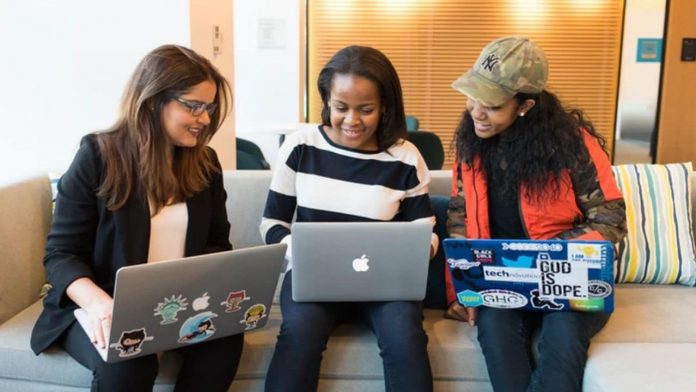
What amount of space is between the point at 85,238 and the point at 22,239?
1.25ft

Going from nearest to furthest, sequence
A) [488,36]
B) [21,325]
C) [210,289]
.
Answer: [210,289] → [21,325] → [488,36]

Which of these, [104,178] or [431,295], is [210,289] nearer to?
[104,178]

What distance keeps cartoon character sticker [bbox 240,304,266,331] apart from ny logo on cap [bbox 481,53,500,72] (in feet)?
2.77

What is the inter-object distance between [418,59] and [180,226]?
4136mm

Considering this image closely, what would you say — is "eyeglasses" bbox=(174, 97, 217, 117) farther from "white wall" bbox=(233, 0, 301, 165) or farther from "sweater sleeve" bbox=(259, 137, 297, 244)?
Answer: "white wall" bbox=(233, 0, 301, 165)

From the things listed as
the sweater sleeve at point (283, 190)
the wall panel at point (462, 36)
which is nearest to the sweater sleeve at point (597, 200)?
the sweater sleeve at point (283, 190)

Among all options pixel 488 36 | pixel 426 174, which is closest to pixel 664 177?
pixel 426 174

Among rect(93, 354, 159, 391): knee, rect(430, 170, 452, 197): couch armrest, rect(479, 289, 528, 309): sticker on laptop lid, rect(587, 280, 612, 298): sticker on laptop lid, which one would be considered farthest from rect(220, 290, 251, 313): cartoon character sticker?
rect(430, 170, 452, 197): couch armrest

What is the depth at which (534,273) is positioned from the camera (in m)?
1.52

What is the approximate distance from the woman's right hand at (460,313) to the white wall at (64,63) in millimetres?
1372

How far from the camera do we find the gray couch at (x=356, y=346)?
1514mm

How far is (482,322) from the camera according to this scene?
1628 millimetres

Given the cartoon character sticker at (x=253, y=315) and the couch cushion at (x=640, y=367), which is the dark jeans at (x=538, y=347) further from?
the cartoon character sticker at (x=253, y=315)

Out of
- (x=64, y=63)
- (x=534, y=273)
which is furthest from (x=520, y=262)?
(x=64, y=63)
